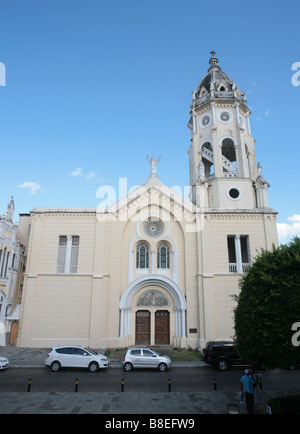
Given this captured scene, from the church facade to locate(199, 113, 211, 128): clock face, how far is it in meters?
6.67

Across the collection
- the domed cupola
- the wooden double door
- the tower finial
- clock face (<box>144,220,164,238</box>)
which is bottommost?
the wooden double door

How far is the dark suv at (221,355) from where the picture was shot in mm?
17156

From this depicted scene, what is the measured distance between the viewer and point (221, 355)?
56.7 feet

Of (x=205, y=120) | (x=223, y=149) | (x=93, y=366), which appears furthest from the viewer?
(x=223, y=149)

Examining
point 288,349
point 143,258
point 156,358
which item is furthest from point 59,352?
point 288,349

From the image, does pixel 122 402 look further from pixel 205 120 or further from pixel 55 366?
pixel 205 120

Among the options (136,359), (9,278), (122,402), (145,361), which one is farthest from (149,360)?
(9,278)

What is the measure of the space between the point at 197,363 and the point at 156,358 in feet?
11.6

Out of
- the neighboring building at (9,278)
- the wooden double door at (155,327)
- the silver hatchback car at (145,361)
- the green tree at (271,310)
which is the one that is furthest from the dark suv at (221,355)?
the neighboring building at (9,278)

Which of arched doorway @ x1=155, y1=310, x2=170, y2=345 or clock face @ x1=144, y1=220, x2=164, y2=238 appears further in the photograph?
clock face @ x1=144, y1=220, x2=164, y2=238

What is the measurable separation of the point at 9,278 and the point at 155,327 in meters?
14.0

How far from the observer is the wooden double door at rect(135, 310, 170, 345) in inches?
942

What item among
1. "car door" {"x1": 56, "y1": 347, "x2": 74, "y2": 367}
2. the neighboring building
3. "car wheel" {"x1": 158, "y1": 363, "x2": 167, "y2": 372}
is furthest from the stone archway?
the neighboring building

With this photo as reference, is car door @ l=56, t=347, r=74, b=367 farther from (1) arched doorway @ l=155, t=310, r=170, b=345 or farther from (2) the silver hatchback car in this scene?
(1) arched doorway @ l=155, t=310, r=170, b=345
